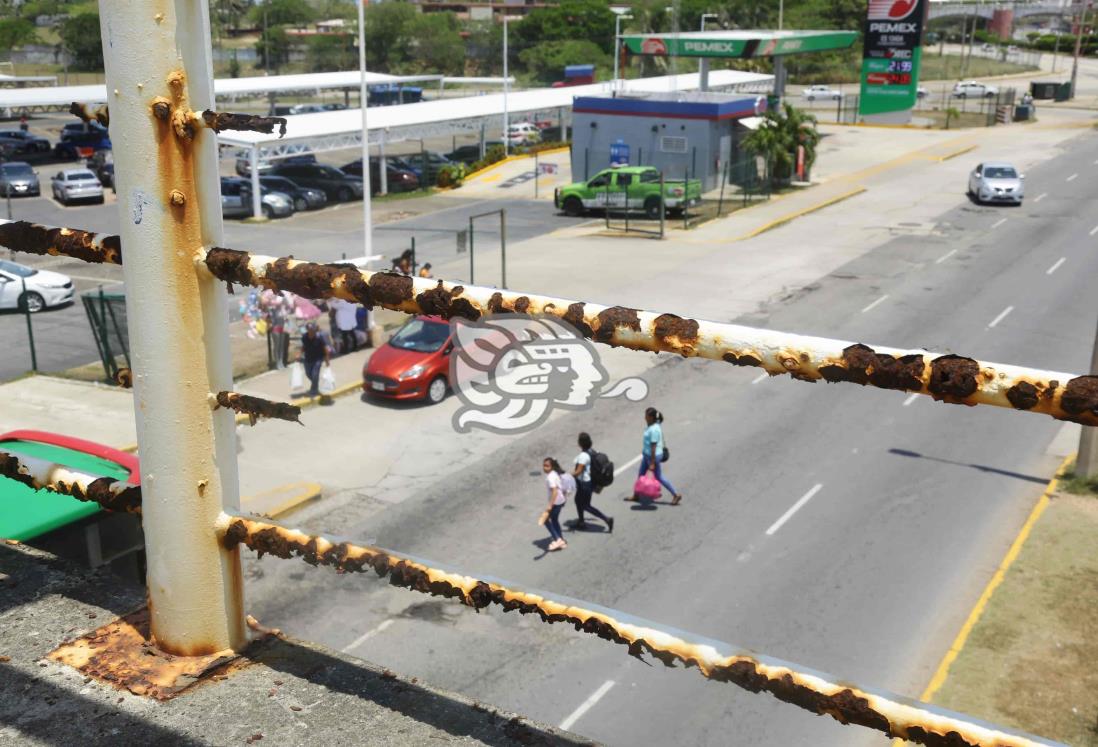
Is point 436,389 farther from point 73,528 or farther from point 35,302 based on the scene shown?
point 73,528

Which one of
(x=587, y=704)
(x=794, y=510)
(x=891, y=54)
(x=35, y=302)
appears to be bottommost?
(x=35, y=302)

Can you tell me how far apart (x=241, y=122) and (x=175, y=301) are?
51 cm

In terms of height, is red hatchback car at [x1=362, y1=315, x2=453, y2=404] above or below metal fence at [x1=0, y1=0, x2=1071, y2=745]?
below

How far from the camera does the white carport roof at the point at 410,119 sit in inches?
1661

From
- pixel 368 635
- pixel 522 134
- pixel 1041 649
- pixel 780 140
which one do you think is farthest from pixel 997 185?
pixel 368 635

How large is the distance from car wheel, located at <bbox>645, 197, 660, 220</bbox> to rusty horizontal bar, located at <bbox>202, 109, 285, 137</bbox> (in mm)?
37652

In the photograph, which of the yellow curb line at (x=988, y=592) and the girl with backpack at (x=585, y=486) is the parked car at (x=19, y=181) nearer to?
the girl with backpack at (x=585, y=486)

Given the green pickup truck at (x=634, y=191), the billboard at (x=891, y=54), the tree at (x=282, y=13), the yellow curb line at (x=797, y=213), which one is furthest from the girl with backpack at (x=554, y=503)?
the tree at (x=282, y=13)

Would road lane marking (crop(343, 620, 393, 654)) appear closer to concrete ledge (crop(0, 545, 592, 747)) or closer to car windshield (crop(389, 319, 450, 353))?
car windshield (crop(389, 319, 450, 353))

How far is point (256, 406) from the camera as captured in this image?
9.77 ft

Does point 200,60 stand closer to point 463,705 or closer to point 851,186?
point 463,705

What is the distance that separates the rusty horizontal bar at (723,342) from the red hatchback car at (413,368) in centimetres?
1650

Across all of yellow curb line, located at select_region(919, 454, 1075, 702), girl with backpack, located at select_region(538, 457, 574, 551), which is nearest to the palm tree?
yellow curb line, located at select_region(919, 454, 1075, 702)

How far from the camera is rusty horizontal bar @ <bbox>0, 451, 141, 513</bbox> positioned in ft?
11.2
